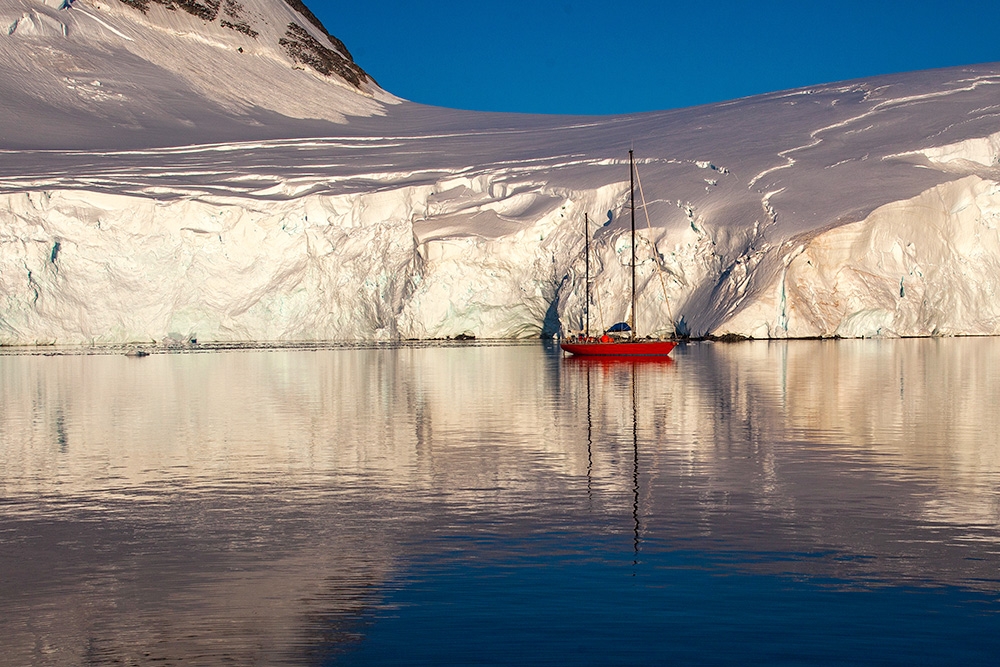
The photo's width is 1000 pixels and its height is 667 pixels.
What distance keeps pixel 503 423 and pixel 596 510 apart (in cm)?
521

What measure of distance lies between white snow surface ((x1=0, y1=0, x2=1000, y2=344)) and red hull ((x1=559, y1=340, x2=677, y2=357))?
4.85 metres

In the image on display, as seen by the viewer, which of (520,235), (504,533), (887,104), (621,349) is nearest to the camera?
(504,533)

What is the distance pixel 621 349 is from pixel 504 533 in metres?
20.4

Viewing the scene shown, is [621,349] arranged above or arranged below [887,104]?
below

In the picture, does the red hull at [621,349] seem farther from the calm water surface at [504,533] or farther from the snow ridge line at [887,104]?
the snow ridge line at [887,104]

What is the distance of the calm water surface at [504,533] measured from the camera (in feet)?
17.1

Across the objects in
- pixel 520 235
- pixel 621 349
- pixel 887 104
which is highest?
pixel 887 104

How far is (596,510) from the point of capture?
789 centimetres

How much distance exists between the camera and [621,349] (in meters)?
27.4

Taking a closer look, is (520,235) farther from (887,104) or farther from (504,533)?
(504,533)

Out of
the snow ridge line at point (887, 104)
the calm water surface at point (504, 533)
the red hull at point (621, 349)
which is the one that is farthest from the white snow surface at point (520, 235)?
the calm water surface at point (504, 533)

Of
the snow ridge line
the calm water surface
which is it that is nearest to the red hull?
the calm water surface

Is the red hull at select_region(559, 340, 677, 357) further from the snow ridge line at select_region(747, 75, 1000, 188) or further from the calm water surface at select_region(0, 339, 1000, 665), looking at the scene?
the snow ridge line at select_region(747, 75, 1000, 188)

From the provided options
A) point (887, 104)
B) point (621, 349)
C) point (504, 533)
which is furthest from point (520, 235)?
point (504, 533)
